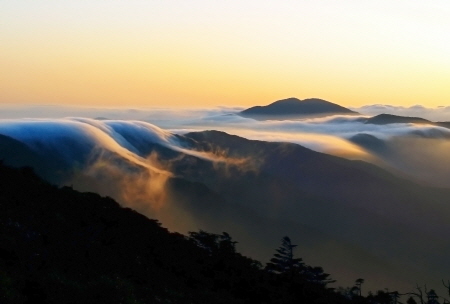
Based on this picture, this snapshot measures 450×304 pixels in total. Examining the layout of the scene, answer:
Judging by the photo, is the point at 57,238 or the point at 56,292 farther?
the point at 57,238

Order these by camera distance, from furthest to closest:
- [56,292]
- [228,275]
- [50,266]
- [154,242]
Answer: [154,242], [228,275], [50,266], [56,292]

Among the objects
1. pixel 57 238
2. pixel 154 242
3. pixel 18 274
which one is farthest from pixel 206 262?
pixel 18 274

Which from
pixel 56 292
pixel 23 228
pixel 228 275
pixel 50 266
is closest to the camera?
pixel 56 292

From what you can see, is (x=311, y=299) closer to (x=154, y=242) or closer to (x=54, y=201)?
(x=154, y=242)

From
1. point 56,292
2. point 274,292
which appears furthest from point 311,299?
point 56,292

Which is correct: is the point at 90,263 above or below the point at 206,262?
above

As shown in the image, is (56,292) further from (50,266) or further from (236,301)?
(236,301)

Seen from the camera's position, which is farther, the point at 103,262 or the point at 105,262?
the point at 105,262
